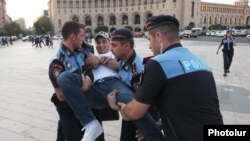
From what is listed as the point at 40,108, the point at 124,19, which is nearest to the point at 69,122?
the point at 40,108

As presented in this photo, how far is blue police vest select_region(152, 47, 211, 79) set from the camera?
1.96 m

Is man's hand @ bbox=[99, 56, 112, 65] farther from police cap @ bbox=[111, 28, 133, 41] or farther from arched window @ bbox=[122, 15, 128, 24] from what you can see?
arched window @ bbox=[122, 15, 128, 24]

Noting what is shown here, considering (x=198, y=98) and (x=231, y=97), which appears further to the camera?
(x=231, y=97)

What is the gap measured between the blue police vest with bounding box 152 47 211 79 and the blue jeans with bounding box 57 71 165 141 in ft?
2.32

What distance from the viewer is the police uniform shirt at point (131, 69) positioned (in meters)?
2.88

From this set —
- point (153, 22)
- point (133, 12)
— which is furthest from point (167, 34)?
point (133, 12)

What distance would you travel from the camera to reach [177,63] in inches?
78.3

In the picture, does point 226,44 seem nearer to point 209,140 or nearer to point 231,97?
point 231,97

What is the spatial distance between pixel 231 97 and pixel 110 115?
4.61 meters

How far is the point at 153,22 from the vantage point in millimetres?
2166

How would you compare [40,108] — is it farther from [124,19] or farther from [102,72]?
[124,19]

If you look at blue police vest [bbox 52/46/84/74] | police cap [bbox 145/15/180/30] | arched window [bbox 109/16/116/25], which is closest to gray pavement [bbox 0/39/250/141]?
blue police vest [bbox 52/46/84/74]

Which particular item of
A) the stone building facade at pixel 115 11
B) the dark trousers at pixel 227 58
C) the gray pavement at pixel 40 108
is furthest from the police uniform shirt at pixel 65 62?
the stone building facade at pixel 115 11

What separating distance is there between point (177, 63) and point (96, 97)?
47.1 inches
